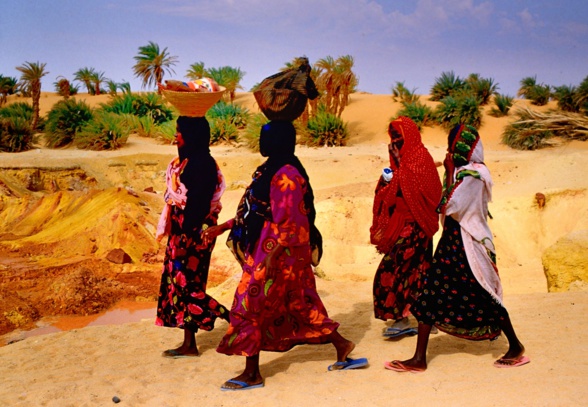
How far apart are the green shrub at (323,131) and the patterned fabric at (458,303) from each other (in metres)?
17.2

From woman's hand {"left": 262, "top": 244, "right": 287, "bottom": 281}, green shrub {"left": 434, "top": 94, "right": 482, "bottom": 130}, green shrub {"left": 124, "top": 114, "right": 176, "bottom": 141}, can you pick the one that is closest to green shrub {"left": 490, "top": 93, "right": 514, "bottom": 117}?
green shrub {"left": 434, "top": 94, "right": 482, "bottom": 130}

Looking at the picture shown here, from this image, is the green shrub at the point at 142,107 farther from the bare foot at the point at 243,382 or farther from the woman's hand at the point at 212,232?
the bare foot at the point at 243,382

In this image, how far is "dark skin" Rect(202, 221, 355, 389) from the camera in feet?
14.6

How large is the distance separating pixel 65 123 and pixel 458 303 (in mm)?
20358

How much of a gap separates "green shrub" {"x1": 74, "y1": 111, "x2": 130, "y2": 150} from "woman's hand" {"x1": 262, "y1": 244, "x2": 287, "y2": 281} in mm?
17673

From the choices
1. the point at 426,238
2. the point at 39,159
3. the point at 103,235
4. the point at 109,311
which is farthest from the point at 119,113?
the point at 426,238

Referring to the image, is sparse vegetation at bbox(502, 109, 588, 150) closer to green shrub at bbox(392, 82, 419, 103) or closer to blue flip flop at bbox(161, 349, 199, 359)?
green shrub at bbox(392, 82, 419, 103)

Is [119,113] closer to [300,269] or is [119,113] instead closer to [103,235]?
[103,235]

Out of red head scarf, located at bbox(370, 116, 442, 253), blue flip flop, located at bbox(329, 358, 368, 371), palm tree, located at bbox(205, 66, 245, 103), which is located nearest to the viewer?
blue flip flop, located at bbox(329, 358, 368, 371)

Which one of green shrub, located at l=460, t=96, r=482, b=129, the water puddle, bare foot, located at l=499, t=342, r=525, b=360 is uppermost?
green shrub, located at l=460, t=96, r=482, b=129

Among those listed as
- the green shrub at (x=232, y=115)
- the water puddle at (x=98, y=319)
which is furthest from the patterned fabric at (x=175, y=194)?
the green shrub at (x=232, y=115)

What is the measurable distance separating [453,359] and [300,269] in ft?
5.03

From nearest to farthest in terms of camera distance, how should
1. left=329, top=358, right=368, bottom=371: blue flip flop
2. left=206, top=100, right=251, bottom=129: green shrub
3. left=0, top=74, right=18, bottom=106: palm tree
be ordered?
1. left=329, top=358, right=368, bottom=371: blue flip flop
2. left=206, top=100, right=251, bottom=129: green shrub
3. left=0, top=74, right=18, bottom=106: palm tree

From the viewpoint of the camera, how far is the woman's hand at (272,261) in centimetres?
445
